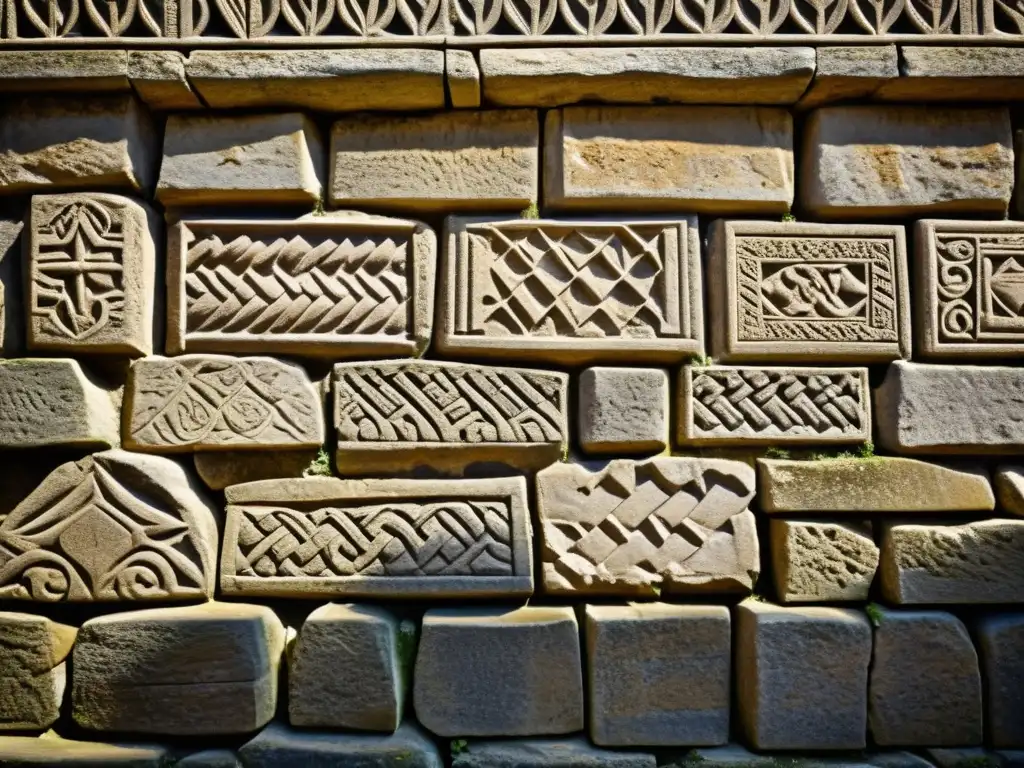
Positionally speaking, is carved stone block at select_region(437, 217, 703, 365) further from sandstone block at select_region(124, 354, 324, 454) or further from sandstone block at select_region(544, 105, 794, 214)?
sandstone block at select_region(124, 354, 324, 454)

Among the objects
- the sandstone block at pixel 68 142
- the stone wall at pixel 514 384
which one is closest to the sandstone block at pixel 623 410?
the stone wall at pixel 514 384

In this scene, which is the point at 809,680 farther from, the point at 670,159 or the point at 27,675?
the point at 27,675

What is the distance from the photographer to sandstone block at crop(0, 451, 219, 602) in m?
2.31

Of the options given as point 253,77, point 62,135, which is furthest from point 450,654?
point 62,135

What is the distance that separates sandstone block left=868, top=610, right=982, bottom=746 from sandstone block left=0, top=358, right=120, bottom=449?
2622 millimetres

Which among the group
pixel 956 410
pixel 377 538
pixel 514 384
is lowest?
pixel 377 538

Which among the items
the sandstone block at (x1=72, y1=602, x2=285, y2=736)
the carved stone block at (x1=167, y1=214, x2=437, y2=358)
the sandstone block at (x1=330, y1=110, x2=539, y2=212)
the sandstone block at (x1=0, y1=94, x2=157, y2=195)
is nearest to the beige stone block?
the sandstone block at (x1=330, y1=110, x2=539, y2=212)

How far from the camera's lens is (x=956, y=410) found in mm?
2395

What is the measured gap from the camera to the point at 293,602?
2.42 metres

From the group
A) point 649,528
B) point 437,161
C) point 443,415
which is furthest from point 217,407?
point 649,528

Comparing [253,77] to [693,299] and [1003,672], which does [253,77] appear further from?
[1003,672]

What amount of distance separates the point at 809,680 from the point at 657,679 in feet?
1.57

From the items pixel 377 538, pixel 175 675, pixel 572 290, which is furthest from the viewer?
pixel 572 290

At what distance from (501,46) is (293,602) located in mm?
1969
